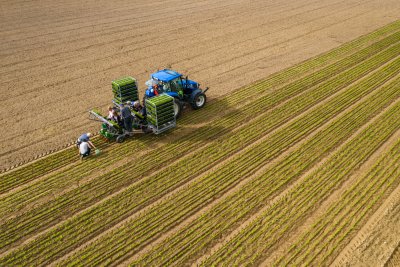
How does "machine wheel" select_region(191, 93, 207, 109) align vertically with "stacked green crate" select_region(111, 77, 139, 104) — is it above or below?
below

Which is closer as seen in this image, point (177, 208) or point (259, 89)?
point (177, 208)

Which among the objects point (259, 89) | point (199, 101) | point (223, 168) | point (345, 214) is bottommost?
point (345, 214)

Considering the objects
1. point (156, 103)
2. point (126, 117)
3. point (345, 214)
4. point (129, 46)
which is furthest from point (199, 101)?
point (129, 46)

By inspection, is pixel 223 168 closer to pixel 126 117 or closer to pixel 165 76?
pixel 126 117

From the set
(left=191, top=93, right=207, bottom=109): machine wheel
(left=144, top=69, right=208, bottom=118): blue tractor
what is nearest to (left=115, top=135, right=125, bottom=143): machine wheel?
(left=144, top=69, right=208, bottom=118): blue tractor

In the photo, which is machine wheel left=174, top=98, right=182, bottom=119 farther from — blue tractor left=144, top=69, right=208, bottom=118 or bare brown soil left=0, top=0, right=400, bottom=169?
bare brown soil left=0, top=0, right=400, bottom=169
